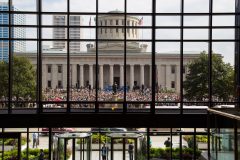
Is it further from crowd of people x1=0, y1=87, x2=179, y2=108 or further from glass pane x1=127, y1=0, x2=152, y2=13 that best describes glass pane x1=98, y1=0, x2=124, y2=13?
crowd of people x1=0, y1=87, x2=179, y2=108

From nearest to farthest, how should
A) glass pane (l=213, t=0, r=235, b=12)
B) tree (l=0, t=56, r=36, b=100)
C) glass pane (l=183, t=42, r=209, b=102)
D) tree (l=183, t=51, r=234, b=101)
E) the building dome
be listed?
the building dome < glass pane (l=213, t=0, r=235, b=12) < tree (l=0, t=56, r=36, b=100) < tree (l=183, t=51, r=234, b=101) < glass pane (l=183, t=42, r=209, b=102)

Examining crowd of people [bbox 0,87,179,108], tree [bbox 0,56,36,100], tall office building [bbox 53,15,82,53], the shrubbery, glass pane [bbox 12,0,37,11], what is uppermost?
glass pane [bbox 12,0,37,11]

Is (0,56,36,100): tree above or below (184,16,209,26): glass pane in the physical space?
below

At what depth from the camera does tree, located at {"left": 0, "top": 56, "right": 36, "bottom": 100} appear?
55.0 ft

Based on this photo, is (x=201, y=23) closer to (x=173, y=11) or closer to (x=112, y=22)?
(x=173, y=11)

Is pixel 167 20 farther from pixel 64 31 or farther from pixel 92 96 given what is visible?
pixel 92 96

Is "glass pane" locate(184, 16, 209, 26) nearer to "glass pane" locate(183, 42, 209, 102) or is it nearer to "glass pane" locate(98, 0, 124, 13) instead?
"glass pane" locate(98, 0, 124, 13)

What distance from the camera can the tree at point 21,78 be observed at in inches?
659

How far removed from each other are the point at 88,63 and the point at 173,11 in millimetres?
13251

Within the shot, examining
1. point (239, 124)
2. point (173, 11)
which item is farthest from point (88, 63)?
point (239, 124)

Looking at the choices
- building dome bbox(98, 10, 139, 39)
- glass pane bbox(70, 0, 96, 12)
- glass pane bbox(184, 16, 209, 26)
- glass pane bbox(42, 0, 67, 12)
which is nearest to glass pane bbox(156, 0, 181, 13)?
glass pane bbox(184, 16, 209, 26)

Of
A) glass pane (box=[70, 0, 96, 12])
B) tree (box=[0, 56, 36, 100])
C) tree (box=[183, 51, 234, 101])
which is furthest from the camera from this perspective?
tree (box=[183, 51, 234, 101])

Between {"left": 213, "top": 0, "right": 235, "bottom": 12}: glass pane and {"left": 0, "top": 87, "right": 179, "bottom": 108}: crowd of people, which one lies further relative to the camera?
{"left": 213, "top": 0, "right": 235, "bottom": 12}: glass pane

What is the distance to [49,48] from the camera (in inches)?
619
